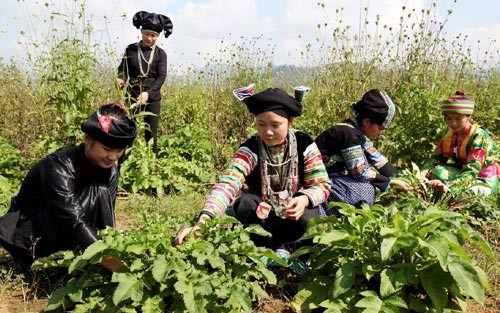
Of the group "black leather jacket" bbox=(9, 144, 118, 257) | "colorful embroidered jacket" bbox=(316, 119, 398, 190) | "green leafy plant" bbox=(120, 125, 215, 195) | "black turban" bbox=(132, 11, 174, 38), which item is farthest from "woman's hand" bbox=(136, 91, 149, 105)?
"colorful embroidered jacket" bbox=(316, 119, 398, 190)

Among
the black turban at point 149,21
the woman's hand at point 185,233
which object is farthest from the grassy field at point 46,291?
the black turban at point 149,21

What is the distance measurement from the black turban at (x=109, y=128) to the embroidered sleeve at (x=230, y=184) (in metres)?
0.58

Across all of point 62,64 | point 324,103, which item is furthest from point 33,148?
point 324,103

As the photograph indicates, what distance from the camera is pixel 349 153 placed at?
3471mm

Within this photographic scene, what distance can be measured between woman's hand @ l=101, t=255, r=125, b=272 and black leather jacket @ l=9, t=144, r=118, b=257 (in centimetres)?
30

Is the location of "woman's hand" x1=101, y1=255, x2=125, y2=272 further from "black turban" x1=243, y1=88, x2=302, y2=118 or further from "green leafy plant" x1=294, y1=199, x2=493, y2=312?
"black turban" x1=243, y1=88, x2=302, y2=118

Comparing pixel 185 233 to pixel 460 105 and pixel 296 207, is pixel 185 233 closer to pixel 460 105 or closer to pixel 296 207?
pixel 296 207

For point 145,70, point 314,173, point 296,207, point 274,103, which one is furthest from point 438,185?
point 145,70

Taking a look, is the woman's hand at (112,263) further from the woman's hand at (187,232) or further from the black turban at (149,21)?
the black turban at (149,21)

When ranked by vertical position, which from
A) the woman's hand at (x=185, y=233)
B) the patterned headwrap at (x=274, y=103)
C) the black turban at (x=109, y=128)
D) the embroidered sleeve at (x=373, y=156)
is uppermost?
the patterned headwrap at (x=274, y=103)

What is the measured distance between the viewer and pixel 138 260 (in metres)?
2.25

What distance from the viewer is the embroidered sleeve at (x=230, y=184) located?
9.05 ft

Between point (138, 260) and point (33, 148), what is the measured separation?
376cm

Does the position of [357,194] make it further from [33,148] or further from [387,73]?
[33,148]
